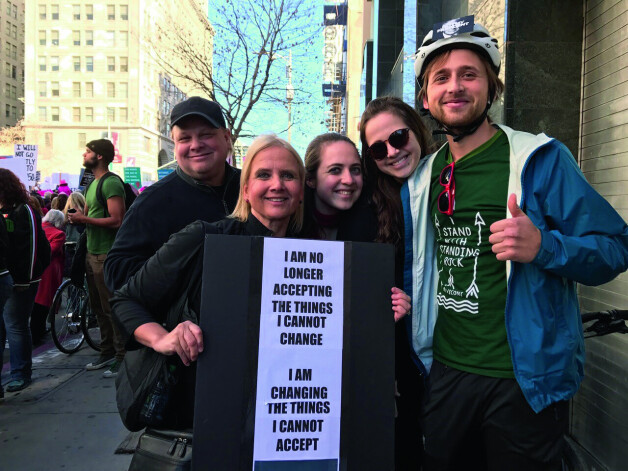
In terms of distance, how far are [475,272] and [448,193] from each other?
35cm

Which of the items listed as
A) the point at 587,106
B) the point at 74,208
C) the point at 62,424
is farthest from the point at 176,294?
the point at 74,208

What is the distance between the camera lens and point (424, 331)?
2.14 metres

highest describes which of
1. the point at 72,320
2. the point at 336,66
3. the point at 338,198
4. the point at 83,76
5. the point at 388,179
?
the point at 83,76

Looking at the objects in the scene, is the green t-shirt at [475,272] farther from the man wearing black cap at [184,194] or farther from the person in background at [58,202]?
the person in background at [58,202]

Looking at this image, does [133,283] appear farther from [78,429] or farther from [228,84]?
[228,84]

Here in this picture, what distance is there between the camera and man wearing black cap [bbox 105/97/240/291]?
230cm

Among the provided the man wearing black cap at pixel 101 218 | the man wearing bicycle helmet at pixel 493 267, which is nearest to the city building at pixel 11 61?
the man wearing black cap at pixel 101 218

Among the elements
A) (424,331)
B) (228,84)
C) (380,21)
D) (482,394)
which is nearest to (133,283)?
(424,331)

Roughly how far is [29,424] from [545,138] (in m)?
4.80

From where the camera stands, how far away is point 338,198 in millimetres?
2418

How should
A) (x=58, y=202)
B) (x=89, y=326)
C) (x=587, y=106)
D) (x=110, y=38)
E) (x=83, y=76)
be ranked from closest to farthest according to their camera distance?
(x=587, y=106), (x=89, y=326), (x=58, y=202), (x=110, y=38), (x=83, y=76)

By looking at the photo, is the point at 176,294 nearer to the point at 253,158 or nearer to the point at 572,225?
the point at 253,158

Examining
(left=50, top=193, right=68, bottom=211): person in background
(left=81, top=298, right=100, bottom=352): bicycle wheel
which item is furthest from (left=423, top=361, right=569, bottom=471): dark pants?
(left=50, top=193, right=68, bottom=211): person in background

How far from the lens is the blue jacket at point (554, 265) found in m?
1.69
